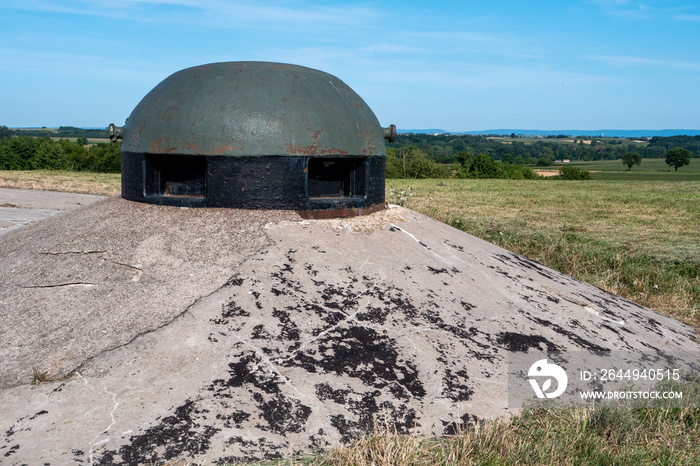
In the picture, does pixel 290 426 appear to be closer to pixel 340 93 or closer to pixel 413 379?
pixel 413 379

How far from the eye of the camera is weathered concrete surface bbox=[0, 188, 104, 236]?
1273cm

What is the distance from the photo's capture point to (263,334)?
480 cm

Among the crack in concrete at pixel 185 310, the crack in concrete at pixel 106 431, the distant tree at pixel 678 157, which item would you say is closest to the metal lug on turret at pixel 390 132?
the crack in concrete at pixel 185 310

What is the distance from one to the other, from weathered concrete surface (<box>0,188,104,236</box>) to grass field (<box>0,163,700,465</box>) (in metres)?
1.89

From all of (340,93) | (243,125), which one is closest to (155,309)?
(243,125)

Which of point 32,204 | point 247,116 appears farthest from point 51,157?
point 247,116

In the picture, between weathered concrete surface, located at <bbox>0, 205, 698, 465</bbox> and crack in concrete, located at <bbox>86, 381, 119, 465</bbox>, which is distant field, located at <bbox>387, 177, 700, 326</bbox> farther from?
crack in concrete, located at <bbox>86, 381, 119, 465</bbox>

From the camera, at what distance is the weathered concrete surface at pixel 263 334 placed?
3916 mm

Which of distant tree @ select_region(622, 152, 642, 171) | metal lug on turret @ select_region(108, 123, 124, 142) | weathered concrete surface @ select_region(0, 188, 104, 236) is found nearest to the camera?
metal lug on turret @ select_region(108, 123, 124, 142)

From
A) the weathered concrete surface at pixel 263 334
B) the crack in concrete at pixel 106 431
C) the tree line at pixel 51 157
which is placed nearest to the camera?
the crack in concrete at pixel 106 431

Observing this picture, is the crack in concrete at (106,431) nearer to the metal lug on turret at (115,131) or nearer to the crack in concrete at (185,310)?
the crack in concrete at (185,310)

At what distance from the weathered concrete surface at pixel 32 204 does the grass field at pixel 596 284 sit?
6.21 feet

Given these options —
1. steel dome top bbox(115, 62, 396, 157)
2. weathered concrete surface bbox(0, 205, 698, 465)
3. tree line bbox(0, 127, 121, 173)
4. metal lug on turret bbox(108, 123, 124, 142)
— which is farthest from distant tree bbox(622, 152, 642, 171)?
metal lug on turret bbox(108, 123, 124, 142)

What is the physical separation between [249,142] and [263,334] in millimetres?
2214
